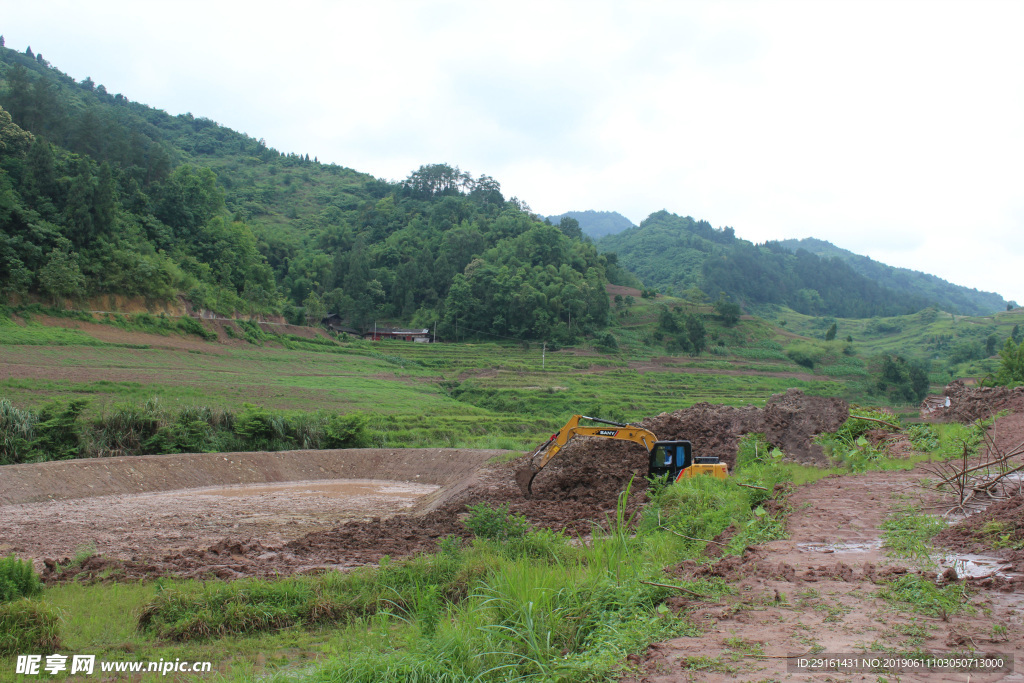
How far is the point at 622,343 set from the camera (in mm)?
75125

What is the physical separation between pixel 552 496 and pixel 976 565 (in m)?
9.60

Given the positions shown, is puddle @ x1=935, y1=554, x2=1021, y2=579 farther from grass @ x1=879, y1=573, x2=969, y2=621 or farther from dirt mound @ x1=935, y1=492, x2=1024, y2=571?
grass @ x1=879, y1=573, x2=969, y2=621

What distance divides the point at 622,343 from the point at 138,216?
173 ft

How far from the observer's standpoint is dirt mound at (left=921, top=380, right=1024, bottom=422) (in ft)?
53.1

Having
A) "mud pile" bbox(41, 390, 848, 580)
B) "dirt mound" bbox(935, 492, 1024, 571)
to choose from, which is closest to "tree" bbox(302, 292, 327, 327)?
"mud pile" bbox(41, 390, 848, 580)

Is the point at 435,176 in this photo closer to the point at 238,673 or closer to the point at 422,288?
the point at 422,288

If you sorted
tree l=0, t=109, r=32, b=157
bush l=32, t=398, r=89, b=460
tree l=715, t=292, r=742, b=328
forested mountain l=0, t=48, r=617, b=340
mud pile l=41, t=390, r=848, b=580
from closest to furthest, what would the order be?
mud pile l=41, t=390, r=848, b=580, bush l=32, t=398, r=89, b=460, forested mountain l=0, t=48, r=617, b=340, tree l=0, t=109, r=32, b=157, tree l=715, t=292, r=742, b=328

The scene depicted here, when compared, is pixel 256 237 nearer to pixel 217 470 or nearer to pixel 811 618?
pixel 217 470

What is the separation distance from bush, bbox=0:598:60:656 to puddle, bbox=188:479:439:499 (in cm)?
1146

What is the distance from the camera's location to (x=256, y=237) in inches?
3620

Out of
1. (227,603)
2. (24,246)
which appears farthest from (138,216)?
(227,603)

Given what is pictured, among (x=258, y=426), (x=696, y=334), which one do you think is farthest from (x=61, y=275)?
(x=696, y=334)

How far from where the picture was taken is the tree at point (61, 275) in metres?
→ 41.0

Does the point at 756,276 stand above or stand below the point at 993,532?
above
